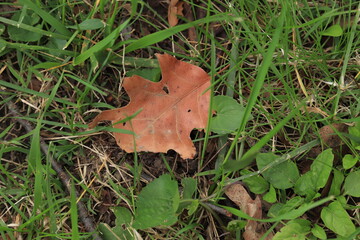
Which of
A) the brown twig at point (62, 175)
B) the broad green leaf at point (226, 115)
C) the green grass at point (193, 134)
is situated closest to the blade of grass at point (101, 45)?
the green grass at point (193, 134)

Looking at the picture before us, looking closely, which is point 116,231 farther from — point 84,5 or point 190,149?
point 84,5

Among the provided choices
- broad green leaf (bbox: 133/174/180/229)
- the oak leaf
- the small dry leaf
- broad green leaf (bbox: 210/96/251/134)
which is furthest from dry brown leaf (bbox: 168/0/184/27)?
the small dry leaf

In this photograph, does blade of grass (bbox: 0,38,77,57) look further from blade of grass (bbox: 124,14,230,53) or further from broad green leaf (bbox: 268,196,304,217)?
broad green leaf (bbox: 268,196,304,217)

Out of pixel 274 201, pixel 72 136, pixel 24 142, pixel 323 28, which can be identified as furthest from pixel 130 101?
pixel 323 28

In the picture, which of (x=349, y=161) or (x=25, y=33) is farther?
(x=25, y=33)

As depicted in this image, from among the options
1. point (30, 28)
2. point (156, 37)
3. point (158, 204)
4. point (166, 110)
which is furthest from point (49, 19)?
point (158, 204)

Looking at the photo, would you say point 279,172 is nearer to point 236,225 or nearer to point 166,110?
point 236,225
